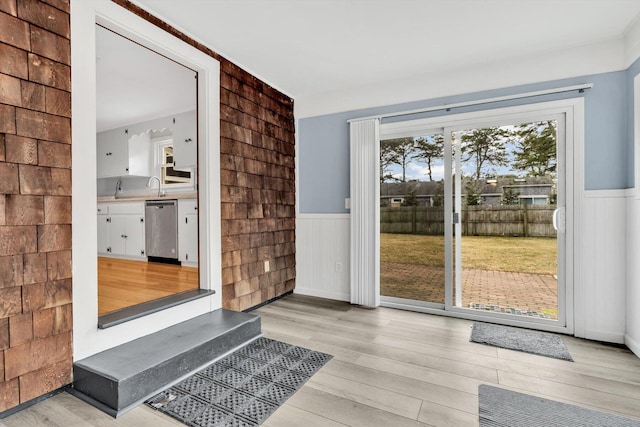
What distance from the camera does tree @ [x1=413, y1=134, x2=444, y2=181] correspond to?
3.34 meters

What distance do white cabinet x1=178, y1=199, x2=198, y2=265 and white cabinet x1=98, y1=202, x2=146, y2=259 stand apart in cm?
94

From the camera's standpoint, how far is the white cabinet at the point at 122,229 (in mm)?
5273

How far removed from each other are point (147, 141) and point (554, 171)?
5960 millimetres

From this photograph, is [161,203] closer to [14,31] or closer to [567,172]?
[14,31]

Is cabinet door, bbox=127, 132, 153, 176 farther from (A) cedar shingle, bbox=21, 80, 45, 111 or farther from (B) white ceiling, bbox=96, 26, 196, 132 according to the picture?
(A) cedar shingle, bbox=21, 80, 45, 111

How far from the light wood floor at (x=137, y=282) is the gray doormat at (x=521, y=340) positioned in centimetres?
274

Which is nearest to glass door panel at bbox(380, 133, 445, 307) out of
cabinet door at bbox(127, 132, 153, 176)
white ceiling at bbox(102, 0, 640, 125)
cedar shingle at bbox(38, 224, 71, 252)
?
white ceiling at bbox(102, 0, 640, 125)

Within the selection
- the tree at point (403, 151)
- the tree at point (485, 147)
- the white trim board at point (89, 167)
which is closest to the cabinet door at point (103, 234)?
the white trim board at point (89, 167)

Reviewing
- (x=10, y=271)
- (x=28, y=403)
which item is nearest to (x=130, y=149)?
(x=10, y=271)

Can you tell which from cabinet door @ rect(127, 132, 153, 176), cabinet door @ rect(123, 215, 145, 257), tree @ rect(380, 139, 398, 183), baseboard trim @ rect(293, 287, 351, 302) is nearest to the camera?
tree @ rect(380, 139, 398, 183)

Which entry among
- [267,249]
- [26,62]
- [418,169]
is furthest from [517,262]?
[26,62]

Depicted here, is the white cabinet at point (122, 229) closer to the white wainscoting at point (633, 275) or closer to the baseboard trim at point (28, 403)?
the baseboard trim at point (28, 403)

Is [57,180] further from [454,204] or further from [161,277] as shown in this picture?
[454,204]

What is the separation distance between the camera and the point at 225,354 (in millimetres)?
2344
